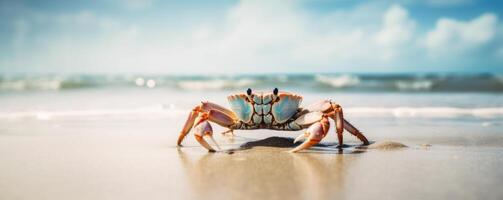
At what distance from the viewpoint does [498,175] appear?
4.11m

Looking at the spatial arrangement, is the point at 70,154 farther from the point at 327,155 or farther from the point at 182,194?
the point at 327,155

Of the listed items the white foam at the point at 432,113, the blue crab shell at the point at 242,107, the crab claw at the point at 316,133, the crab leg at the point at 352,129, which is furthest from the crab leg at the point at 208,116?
the white foam at the point at 432,113

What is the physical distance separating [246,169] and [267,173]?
0.29 metres

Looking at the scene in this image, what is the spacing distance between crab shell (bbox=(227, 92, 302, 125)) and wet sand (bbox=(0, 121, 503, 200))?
381 millimetres

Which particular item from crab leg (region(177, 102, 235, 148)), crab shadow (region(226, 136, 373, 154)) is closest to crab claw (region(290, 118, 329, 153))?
crab shadow (region(226, 136, 373, 154))

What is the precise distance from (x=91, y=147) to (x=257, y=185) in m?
3.13

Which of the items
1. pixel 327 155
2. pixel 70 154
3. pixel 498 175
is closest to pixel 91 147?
pixel 70 154

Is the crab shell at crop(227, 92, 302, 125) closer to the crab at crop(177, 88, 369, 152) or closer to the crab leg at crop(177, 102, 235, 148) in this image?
the crab at crop(177, 88, 369, 152)

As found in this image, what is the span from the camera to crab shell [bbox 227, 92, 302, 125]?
5.58 metres

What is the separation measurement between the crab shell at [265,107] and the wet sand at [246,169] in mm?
381

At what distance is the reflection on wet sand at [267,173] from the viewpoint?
3569 millimetres

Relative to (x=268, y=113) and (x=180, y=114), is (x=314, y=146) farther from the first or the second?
(x=180, y=114)

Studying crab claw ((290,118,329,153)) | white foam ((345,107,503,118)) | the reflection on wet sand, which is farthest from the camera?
white foam ((345,107,503,118))

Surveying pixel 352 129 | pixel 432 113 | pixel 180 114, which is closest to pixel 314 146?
pixel 352 129
